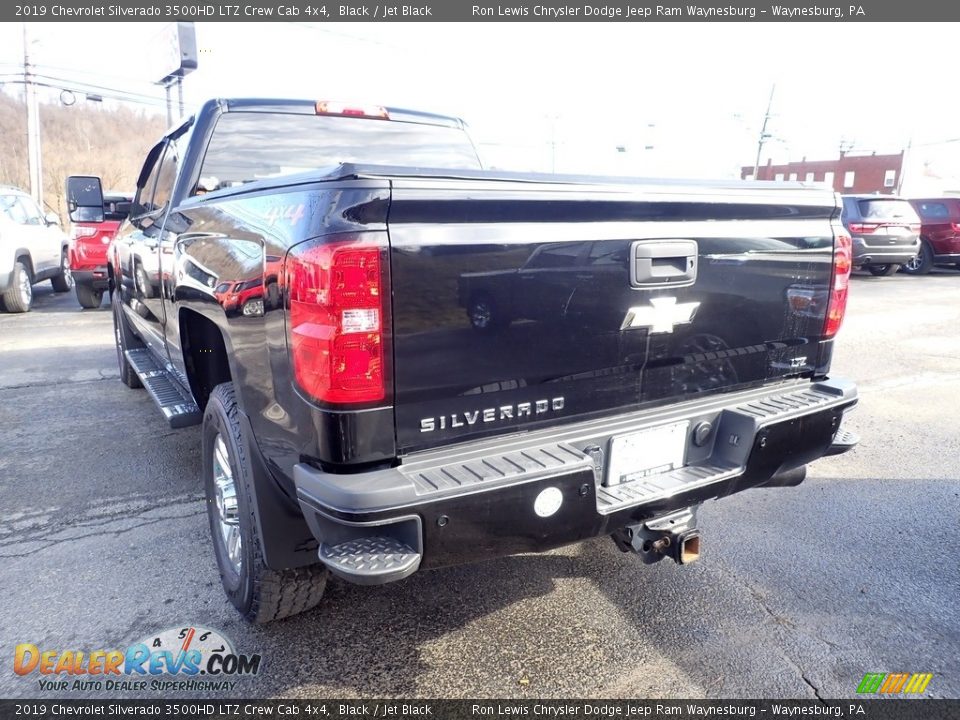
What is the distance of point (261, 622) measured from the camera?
98.8 inches

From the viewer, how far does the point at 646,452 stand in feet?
7.71

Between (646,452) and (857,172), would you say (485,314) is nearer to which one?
(646,452)

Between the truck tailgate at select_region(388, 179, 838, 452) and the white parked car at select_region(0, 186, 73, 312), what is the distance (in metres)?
10.1

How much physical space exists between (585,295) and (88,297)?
10727mm

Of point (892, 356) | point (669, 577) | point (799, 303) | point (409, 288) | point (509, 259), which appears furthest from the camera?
point (892, 356)

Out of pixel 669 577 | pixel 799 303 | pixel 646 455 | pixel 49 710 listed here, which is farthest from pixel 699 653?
pixel 49 710

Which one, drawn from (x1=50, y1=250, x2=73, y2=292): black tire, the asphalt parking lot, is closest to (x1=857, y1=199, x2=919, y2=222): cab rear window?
the asphalt parking lot

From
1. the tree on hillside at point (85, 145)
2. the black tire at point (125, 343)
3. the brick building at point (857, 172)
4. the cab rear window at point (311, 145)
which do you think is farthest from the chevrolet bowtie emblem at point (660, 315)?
the brick building at point (857, 172)

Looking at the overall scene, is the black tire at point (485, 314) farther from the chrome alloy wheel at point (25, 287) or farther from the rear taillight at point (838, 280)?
the chrome alloy wheel at point (25, 287)

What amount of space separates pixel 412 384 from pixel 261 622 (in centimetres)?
127

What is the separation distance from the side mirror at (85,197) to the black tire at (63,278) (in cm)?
841

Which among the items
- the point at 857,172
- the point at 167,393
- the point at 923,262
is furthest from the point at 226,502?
the point at 857,172

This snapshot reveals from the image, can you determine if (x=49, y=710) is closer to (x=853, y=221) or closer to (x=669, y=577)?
(x=669, y=577)

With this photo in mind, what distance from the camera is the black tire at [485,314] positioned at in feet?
6.36
